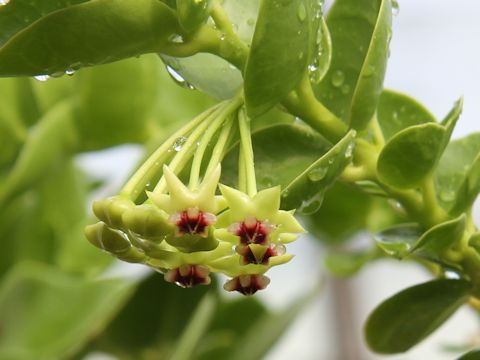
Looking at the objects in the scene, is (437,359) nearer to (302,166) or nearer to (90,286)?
(90,286)

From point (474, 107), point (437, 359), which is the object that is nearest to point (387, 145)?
point (437, 359)

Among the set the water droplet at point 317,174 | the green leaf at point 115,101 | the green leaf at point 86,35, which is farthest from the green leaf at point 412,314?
the green leaf at point 115,101

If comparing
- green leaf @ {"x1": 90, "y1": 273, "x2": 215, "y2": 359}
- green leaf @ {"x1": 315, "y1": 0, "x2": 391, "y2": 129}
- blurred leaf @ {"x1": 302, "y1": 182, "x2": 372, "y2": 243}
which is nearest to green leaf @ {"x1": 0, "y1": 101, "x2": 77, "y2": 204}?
green leaf @ {"x1": 90, "y1": 273, "x2": 215, "y2": 359}

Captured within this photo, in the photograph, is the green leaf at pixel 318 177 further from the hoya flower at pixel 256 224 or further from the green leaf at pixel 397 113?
the green leaf at pixel 397 113

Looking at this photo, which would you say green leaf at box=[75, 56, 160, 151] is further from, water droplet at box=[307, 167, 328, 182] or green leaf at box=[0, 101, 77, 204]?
water droplet at box=[307, 167, 328, 182]

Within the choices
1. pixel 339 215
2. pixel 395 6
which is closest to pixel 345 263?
pixel 339 215
